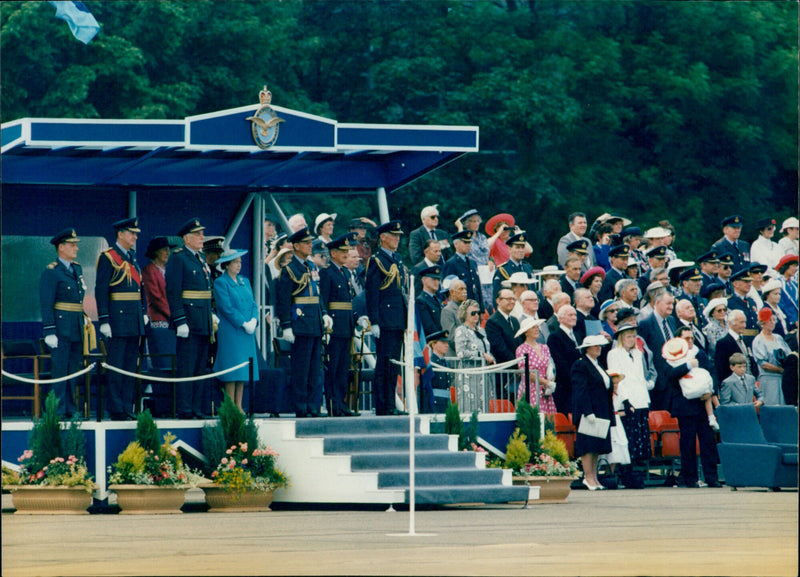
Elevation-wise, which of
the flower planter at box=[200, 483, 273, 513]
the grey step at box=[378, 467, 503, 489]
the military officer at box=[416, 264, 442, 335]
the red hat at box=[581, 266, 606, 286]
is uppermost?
the red hat at box=[581, 266, 606, 286]

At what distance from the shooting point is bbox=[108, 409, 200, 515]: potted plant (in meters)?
18.7

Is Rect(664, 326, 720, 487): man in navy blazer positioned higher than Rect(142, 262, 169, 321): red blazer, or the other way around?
Rect(142, 262, 169, 321): red blazer

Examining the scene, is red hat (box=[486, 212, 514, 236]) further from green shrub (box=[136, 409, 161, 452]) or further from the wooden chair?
green shrub (box=[136, 409, 161, 452])

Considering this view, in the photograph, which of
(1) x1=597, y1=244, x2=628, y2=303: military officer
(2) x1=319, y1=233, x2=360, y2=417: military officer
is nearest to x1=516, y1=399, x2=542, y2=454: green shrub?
(2) x1=319, y1=233, x2=360, y2=417: military officer

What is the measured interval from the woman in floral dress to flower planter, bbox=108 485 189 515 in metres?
4.45

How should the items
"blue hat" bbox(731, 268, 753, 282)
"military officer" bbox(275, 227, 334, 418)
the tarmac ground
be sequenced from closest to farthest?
the tarmac ground, "military officer" bbox(275, 227, 334, 418), "blue hat" bbox(731, 268, 753, 282)

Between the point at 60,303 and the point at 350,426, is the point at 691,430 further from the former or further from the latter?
the point at 60,303

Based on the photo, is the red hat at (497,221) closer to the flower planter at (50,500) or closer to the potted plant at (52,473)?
the potted plant at (52,473)

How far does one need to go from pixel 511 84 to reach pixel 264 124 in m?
16.4

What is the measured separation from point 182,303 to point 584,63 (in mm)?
20126

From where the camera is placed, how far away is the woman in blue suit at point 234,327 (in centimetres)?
2033

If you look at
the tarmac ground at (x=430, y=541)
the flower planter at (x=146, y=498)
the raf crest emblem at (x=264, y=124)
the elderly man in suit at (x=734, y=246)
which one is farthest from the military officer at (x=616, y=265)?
the flower planter at (x=146, y=498)

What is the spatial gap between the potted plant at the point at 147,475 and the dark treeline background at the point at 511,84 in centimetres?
1317

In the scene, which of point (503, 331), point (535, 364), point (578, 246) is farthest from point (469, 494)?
point (578, 246)
